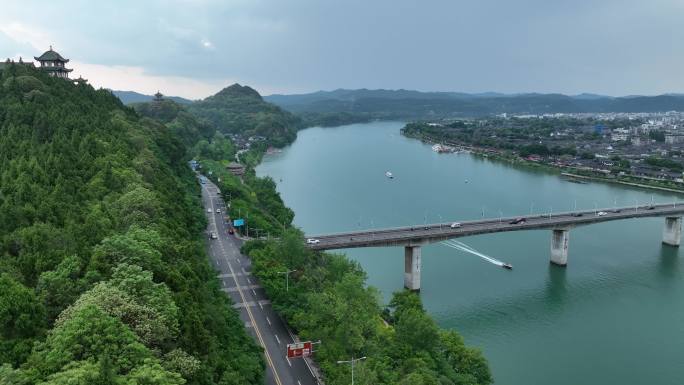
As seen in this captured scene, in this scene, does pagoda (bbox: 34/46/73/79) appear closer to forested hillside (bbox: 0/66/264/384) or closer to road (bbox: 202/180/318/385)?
forested hillside (bbox: 0/66/264/384)

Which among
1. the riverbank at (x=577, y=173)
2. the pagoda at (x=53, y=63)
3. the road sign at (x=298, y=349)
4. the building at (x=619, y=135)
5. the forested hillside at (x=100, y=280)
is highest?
the pagoda at (x=53, y=63)

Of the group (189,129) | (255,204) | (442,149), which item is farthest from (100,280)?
(442,149)

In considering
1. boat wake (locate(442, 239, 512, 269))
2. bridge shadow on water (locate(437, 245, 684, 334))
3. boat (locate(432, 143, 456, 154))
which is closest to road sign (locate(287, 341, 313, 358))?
bridge shadow on water (locate(437, 245, 684, 334))

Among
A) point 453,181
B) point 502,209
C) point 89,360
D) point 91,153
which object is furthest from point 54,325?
point 453,181

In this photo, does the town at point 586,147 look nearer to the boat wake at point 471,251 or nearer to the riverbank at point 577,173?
the riverbank at point 577,173

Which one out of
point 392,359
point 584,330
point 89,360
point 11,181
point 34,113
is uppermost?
point 34,113

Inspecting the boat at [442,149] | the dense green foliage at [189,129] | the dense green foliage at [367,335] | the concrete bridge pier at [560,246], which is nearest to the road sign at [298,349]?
the dense green foliage at [367,335]

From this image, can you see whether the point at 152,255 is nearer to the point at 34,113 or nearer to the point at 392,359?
the point at 392,359
